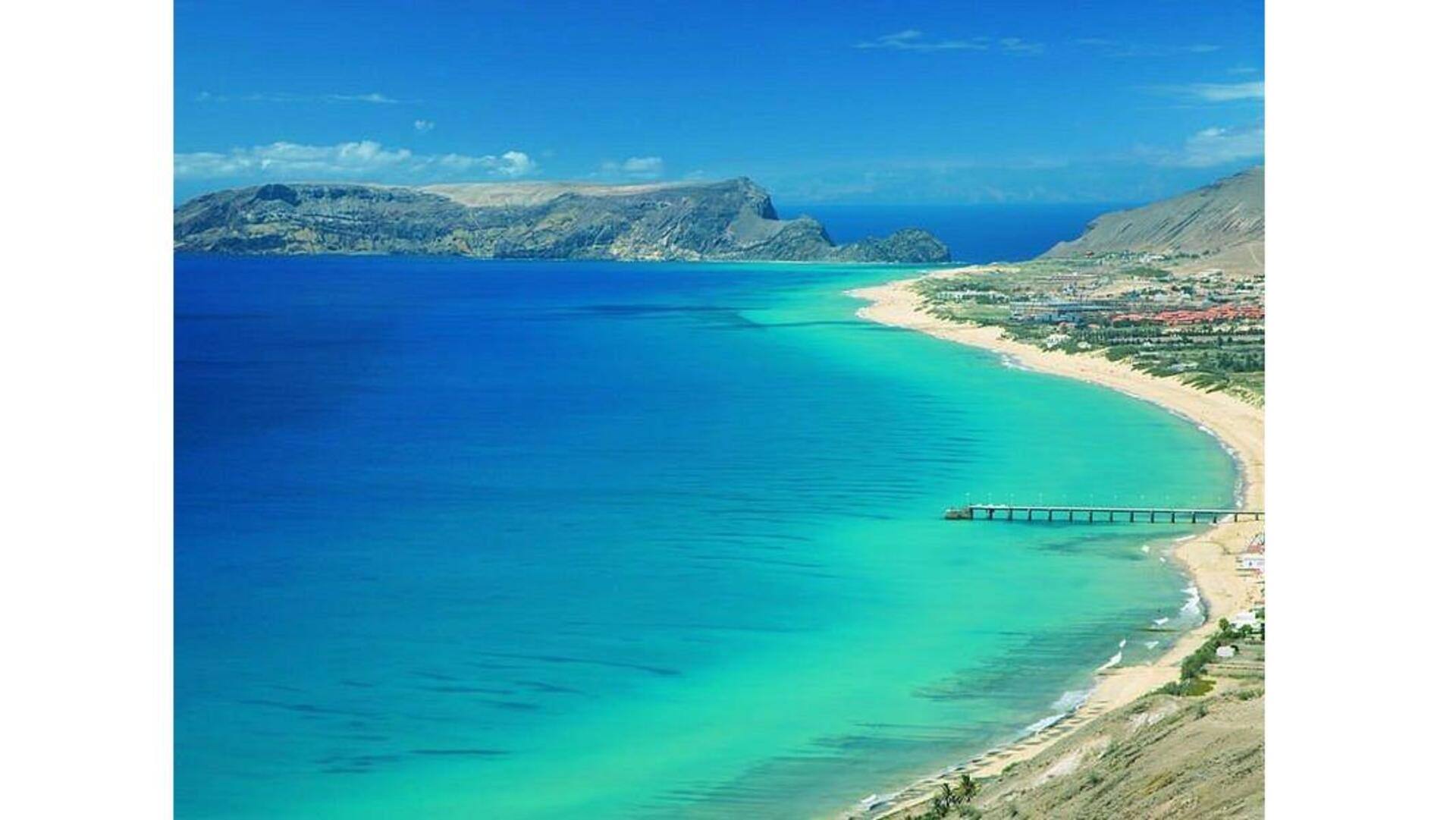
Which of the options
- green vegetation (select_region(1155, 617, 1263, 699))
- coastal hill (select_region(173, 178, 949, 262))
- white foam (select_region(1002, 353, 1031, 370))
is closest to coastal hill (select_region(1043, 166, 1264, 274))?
white foam (select_region(1002, 353, 1031, 370))

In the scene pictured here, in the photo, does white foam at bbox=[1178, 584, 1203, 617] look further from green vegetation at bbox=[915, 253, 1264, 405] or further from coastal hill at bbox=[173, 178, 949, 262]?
coastal hill at bbox=[173, 178, 949, 262]

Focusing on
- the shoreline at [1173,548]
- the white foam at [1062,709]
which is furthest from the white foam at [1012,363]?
the white foam at [1062,709]

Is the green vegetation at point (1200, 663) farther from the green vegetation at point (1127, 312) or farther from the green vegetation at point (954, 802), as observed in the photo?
the green vegetation at point (1127, 312)
